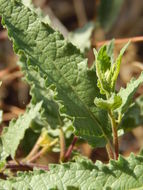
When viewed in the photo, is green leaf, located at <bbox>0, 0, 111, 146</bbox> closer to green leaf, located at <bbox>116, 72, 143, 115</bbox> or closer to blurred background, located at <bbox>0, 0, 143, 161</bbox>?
green leaf, located at <bbox>116, 72, 143, 115</bbox>

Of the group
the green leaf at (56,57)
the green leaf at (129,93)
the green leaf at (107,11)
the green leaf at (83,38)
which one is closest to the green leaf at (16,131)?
the green leaf at (56,57)

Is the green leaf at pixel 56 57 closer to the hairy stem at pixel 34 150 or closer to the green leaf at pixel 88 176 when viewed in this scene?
the green leaf at pixel 88 176

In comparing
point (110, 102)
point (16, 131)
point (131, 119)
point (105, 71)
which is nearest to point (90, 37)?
point (131, 119)

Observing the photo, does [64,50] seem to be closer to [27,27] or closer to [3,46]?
[27,27]

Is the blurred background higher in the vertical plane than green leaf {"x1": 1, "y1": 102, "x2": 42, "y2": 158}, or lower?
higher

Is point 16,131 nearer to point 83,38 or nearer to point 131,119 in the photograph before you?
point 131,119

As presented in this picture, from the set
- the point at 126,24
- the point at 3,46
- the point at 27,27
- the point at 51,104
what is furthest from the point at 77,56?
the point at 126,24

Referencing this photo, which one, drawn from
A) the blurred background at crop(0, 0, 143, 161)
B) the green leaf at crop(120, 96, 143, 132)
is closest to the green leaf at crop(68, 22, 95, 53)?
the blurred background at crop(0, 0, 143, 161)
